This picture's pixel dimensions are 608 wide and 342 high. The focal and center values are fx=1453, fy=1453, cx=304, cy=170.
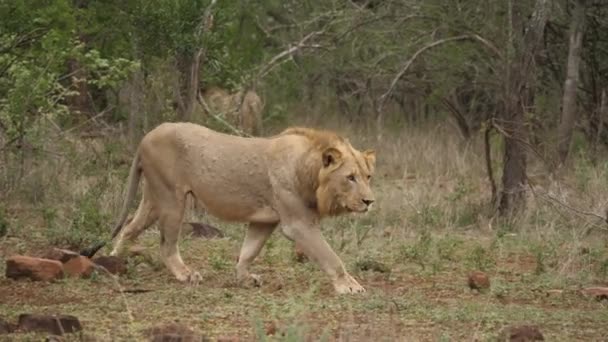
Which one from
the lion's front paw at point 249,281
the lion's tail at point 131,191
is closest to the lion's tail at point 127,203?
the lion's tail at point 131,191

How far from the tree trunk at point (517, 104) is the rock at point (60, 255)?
489 cm

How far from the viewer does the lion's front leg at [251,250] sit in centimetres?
968

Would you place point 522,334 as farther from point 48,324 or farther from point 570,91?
point 570,91

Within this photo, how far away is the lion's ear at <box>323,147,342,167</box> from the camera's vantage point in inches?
370

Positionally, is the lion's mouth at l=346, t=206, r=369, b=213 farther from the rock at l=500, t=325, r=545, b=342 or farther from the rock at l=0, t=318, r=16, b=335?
the rock at l=0, t=318, r=16, b=335

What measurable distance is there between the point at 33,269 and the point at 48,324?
2302 millimetres

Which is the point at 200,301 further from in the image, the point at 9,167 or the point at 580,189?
the point at 580,189

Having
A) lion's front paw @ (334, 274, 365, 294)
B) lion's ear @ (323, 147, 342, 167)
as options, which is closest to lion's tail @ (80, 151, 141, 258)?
lion's ear @ (323, 147, 342, 167)

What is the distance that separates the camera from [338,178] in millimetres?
9359

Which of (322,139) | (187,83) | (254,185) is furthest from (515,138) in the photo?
(254,185)

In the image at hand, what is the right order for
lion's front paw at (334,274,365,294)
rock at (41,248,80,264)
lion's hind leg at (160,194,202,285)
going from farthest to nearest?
lion's hind leg at (160,194,202,285) < rock at (41,248,80,264) < lion's front paw at (334,274,365,294)

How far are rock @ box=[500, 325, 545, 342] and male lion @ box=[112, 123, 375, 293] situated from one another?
2.13 meters

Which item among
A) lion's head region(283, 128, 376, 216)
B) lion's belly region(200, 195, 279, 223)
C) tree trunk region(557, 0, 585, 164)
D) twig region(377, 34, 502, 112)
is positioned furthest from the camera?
A: twig region(377, 34, 502, 112)

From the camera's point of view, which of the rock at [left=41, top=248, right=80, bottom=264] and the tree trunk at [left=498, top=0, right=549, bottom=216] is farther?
→ the tree trunk at [left=498, top=0, right=549, bottom=216]
